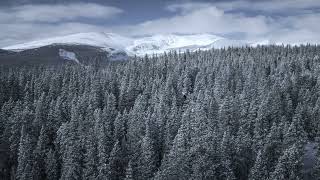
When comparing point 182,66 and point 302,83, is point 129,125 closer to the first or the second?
point 302,83

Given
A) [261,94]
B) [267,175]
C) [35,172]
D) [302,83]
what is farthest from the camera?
[302,83]

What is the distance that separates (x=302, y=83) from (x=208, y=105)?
184 ft

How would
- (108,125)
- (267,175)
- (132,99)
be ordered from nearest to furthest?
(267,175)
(108,125)
(132,99)

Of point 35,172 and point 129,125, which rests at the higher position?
point 129,125

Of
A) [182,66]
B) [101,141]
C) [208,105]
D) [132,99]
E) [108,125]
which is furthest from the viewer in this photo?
[182,66]

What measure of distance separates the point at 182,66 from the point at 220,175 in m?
118

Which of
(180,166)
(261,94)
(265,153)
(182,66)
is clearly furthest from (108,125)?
(182,66)

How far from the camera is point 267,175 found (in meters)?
59.3

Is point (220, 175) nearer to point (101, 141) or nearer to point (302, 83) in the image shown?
point (101, 141)

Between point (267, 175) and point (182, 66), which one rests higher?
point (182, 66)

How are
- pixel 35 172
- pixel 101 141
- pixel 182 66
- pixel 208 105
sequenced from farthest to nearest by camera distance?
pixel 182 66 → pixel 208 105 → pixel 35 172 → pixel 101 141

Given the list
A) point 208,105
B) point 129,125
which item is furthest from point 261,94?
point 129,125

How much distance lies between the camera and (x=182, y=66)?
17538 centimetres

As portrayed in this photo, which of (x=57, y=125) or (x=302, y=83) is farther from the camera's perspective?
(x=302, y=83)
